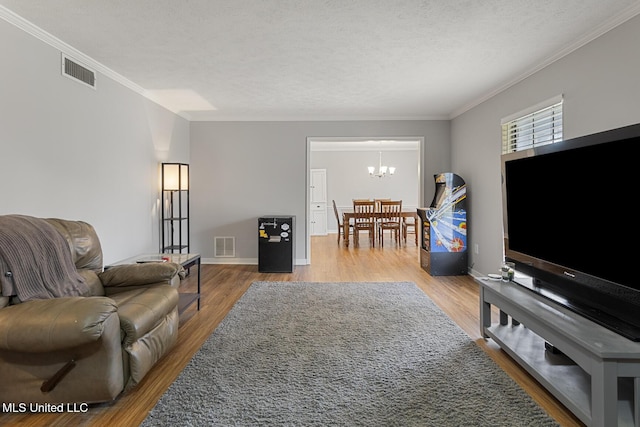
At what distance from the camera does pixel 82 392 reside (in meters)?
1.73

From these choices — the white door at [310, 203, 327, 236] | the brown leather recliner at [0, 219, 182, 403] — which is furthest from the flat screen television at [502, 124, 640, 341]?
the white door at [310, 203, 327, 236]

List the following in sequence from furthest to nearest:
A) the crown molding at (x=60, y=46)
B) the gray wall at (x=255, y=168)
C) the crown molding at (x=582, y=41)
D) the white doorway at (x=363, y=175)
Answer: the white doorway at (x=363, y=175)
the gray wall at (x=255, y=168)
the crown molding at (x=60, y=46)
the crown molding at (x=582, y=41)

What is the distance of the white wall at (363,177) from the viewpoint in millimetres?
9570

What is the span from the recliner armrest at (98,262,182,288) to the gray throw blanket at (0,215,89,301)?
23cm

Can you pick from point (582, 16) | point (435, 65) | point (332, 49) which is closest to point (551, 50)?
point (582, 16)

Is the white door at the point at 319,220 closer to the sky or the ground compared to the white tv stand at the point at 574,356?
closer to the sky

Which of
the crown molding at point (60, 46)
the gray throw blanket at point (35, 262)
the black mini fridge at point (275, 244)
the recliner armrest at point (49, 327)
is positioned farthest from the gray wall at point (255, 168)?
the recliner armrest at point (49, 327)

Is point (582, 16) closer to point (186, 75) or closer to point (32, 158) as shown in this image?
point (186, 75)

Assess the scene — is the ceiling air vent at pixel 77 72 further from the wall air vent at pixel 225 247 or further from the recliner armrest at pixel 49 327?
the wall air vent at pixel 225 247

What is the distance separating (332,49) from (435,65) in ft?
3.52

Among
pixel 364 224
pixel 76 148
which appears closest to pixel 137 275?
pixel 76 148

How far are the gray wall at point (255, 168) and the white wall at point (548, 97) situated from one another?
2.49 feet

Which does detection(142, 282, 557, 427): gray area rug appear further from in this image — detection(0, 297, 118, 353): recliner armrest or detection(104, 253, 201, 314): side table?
detection(0, 297, 118, 353): recliner armrest

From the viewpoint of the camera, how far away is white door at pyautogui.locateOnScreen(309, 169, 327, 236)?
9.49 m
